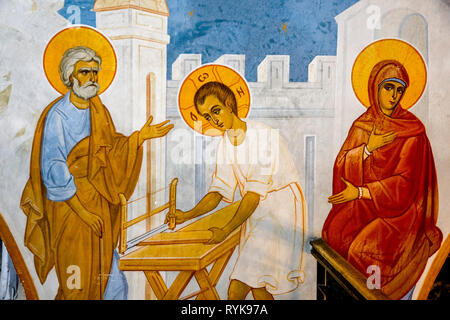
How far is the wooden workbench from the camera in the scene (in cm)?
370

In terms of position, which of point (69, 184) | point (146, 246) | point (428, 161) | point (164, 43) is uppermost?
point (164, 43)

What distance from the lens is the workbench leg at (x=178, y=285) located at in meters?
3.73

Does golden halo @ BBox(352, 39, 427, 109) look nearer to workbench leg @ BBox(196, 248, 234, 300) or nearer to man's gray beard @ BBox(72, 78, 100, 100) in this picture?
workbench leg @ BBox(196, 248, 234, 300)

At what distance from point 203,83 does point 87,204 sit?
1547 millimetres

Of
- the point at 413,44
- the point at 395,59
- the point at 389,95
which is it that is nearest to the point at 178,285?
the point at 389,95

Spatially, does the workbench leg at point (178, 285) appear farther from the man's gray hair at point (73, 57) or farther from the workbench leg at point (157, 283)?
the man's gray hair at point (73, 57)

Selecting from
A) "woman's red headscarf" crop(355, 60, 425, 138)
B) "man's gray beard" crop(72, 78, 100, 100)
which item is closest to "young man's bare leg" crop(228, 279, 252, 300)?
"woman's red headscarf" crop(355, 60, 425, 138)

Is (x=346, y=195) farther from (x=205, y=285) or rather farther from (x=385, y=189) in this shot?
(x=205, y=285)

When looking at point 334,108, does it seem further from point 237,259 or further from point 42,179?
point 42,179

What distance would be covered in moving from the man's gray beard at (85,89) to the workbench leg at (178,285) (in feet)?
6.07
